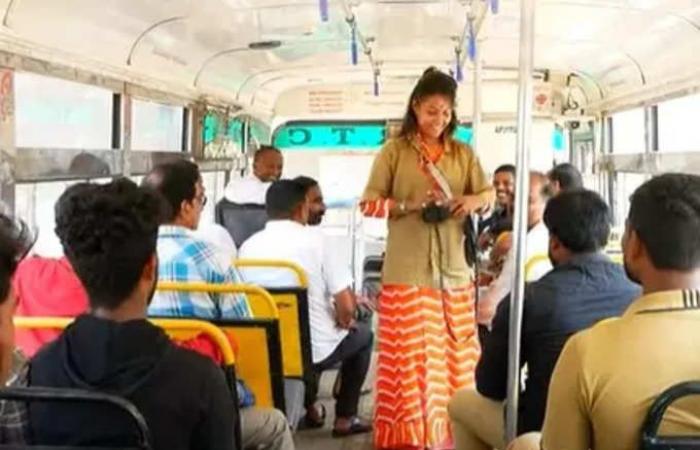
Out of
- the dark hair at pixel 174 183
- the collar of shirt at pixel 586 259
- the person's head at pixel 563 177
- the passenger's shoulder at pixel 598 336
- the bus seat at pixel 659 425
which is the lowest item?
the bus seat at pixel 659 425

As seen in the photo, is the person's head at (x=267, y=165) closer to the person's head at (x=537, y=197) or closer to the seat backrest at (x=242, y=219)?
the seat backrest at (x=242, y=219)

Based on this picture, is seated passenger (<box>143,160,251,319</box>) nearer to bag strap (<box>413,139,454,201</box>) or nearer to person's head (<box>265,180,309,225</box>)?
bag strap (<box>413,139,454,201</box>)

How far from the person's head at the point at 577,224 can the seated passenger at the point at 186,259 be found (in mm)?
980

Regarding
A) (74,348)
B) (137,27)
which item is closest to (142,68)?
(137,27)

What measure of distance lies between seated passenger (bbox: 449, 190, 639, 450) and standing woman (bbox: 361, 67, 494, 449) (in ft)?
2.79

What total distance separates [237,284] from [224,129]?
4466 millimetres

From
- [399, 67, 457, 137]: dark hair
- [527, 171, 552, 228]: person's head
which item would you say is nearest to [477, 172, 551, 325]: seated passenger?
[527, 171, 552, 228]: person's head

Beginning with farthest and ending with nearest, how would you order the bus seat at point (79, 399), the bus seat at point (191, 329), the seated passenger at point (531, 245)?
the seated passenger at point (531, 245) < the bus seat at point (191, 329) < the bus seat at point (79, 399)

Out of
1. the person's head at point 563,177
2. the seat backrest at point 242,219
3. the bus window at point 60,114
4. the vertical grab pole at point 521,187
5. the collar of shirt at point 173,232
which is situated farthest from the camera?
the seat backrest at point 242,219

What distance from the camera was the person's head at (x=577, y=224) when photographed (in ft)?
7.95

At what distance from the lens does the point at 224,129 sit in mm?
7133

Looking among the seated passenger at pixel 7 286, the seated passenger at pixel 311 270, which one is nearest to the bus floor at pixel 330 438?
the seated passenger at pixel 311 270

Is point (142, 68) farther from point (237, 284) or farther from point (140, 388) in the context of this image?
point (140, 388)

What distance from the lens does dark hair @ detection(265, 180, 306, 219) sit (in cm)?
390
